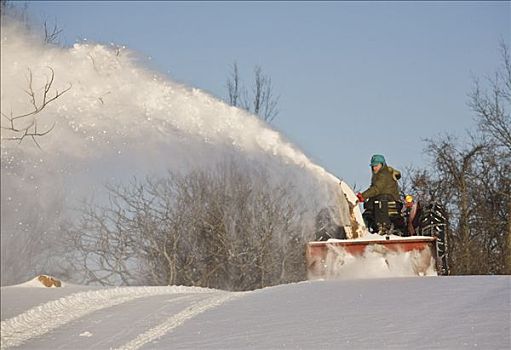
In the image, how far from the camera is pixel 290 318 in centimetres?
898

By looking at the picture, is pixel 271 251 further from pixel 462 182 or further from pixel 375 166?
pixel 375 166

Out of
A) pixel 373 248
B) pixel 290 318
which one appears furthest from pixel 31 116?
pixel 373 248

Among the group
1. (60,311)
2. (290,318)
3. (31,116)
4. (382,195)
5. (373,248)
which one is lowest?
(290,318)

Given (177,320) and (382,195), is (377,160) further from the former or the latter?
(177,320)

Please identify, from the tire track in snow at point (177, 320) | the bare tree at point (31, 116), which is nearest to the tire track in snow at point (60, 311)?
the tire track in snow at point (177, 320)

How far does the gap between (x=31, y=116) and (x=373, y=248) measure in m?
5.14

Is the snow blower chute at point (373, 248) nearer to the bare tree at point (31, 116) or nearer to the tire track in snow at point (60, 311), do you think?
the tire track in snow at point (60, 311)

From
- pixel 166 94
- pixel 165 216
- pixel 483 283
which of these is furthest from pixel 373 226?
pixel 165 216

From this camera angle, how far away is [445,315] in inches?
327

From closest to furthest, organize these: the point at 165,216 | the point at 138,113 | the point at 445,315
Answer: the point at 445,315 → the point at 138,113 → the point at 165,216

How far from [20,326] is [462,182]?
21.4 metres

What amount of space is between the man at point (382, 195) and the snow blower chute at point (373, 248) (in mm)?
17

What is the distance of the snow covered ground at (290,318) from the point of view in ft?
25.8

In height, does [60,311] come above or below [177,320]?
above
